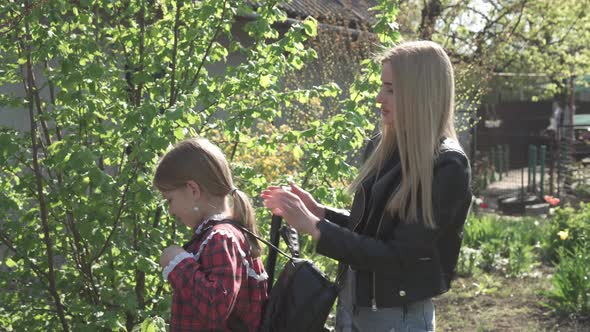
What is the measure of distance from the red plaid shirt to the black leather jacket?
256 millimetres

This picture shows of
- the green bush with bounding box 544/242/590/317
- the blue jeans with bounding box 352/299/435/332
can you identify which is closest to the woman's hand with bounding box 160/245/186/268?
the blue jeans with bounding box 352/299/435/332

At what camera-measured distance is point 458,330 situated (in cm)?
633

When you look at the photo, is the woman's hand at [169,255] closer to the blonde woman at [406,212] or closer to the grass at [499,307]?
the blonde woman at [406,212]

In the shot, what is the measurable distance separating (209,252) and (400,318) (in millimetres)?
592

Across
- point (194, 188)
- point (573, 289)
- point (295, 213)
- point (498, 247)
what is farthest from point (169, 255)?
point (498, 247)

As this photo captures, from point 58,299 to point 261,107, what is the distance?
1304mm

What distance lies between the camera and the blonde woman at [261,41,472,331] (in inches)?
92.4

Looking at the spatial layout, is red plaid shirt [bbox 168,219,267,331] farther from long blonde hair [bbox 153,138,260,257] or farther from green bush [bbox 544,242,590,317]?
green bush [bbox 544,242,590,317]

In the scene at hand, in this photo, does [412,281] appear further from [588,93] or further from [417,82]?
[588,93]

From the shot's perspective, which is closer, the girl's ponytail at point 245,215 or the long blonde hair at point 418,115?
the long blonde hair at point 418,115

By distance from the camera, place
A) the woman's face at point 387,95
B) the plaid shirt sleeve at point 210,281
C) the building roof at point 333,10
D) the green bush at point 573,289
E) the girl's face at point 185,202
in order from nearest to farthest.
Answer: the plaid shirt sleeve at point 210,281 < the woman's face at point 387,95 < the girl's face at point 185,202 < the green bush at point 573,289 < the building roof at point 333,10

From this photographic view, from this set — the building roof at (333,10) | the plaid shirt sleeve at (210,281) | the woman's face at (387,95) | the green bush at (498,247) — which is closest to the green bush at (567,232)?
the green bush at (498,247)

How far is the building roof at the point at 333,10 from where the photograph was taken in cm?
1036

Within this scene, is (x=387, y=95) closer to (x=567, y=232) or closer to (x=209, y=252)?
(x=209, y=252)
